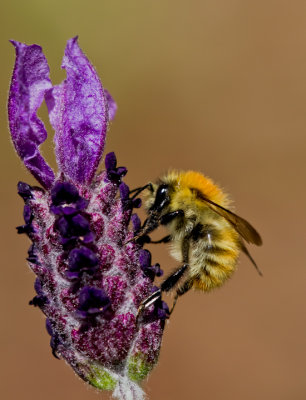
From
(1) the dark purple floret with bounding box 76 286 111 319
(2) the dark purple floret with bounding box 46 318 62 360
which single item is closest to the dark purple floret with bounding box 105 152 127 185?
(1) the dark purple floret with bounding box 76 286 111 319

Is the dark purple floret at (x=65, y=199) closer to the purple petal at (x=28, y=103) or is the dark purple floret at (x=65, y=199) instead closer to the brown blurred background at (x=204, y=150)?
the purple petal at (x=28, y=103)

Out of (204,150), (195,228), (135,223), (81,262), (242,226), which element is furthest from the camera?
(204,150)

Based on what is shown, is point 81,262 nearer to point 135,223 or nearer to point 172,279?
point 135,223

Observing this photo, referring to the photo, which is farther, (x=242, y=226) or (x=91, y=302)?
(x=242, y=226)

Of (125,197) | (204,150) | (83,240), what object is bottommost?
(83,240)

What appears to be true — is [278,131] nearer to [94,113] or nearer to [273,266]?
[273,266]

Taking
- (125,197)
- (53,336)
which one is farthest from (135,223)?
(53,336)

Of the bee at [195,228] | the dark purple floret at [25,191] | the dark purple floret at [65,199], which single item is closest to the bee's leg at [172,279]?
the bee at [195,228]

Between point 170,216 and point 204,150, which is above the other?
point 204,150
